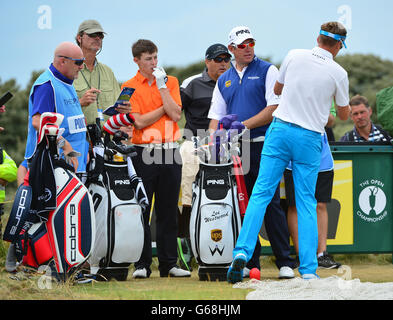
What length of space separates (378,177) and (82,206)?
3.96 m

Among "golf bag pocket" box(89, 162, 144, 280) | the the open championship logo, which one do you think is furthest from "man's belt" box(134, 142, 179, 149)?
the the open championship logo

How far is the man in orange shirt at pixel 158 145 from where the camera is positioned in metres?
6.82

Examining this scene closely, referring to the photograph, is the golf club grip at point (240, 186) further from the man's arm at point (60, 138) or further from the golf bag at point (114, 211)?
the man's arm at point (60, 138)

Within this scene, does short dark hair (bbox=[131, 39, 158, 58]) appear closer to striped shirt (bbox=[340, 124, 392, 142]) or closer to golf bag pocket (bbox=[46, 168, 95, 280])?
golf bag pocket (bbox=[46, 168, 95, 280])

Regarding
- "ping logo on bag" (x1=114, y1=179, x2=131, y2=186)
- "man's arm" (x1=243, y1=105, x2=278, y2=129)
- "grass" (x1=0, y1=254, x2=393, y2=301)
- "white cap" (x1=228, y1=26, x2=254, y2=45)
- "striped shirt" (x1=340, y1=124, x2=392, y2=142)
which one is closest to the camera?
"grass" (x1=0, y1=254, x2=393, y2=301)

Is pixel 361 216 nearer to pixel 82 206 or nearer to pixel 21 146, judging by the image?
pixel 82 206

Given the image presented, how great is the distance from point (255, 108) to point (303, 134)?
2.97ft

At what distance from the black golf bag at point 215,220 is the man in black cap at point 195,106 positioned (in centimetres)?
120

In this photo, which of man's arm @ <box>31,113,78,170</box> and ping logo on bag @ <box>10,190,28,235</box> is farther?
man's arm @ <box>31,113,78,170</box>

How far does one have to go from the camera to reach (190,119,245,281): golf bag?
6.28 metres

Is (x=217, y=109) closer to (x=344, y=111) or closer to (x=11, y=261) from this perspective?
(x=344, y=111)

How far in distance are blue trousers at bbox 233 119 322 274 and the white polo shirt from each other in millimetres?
100

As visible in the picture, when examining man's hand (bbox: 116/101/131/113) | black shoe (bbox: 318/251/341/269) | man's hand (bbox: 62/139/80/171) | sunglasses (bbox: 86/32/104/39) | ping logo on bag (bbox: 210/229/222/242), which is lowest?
black shoe (bbox: 318/251/341/269)

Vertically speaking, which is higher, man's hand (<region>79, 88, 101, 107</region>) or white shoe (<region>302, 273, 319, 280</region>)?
man's hand (<region>79, 88, 101, 107</region>)
